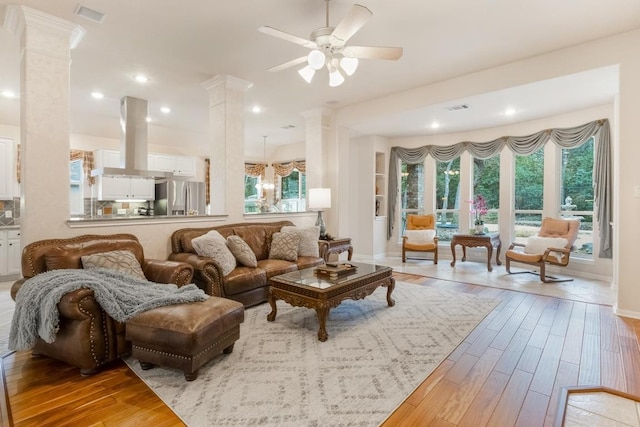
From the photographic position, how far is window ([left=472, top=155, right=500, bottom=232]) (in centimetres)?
671

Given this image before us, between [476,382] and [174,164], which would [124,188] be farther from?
[476,382]

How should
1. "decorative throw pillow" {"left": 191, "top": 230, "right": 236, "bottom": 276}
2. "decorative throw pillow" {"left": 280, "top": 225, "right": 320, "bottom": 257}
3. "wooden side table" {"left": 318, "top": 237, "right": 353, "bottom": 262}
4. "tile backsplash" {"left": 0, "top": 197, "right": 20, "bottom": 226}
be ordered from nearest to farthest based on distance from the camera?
1. "decorative throw pillow" {"left": 191, "top": 230, "right": 236, "bottom": 276}
2. "decorative throw pillow" {"left": 280, "top": 225, "right": 320, "bottom": 257}
3. "wooden side table" {"left": 318, "top": 237, "right": 353, "bottom": 262}
4. "tile backsplash" {"left": 0, "top": 197, "right": 20, "bottom": 226}

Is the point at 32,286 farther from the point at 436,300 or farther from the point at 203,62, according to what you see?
the point at 436,300

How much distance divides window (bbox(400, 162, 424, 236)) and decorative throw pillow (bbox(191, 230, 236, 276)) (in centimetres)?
506

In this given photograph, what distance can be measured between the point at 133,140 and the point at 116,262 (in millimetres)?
2937

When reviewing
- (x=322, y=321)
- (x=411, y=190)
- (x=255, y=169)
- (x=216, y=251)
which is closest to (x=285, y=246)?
(x=216, y=251)

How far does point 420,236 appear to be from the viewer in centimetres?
670

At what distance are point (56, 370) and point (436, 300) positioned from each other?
375 centimetres

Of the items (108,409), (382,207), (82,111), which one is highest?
(82,111)

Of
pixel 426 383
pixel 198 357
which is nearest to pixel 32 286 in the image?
pixel 198 357

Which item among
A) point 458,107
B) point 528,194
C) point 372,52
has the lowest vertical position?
point 528,194

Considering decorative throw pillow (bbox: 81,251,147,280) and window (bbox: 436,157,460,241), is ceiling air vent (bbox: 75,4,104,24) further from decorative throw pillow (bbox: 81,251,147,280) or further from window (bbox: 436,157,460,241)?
window (bbox: 436,157,460,241)

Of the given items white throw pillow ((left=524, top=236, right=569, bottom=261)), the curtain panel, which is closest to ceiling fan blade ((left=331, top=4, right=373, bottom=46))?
white throw pillow ((left=524, top=236, right=569, bottom=261))

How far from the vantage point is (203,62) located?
4074mm
